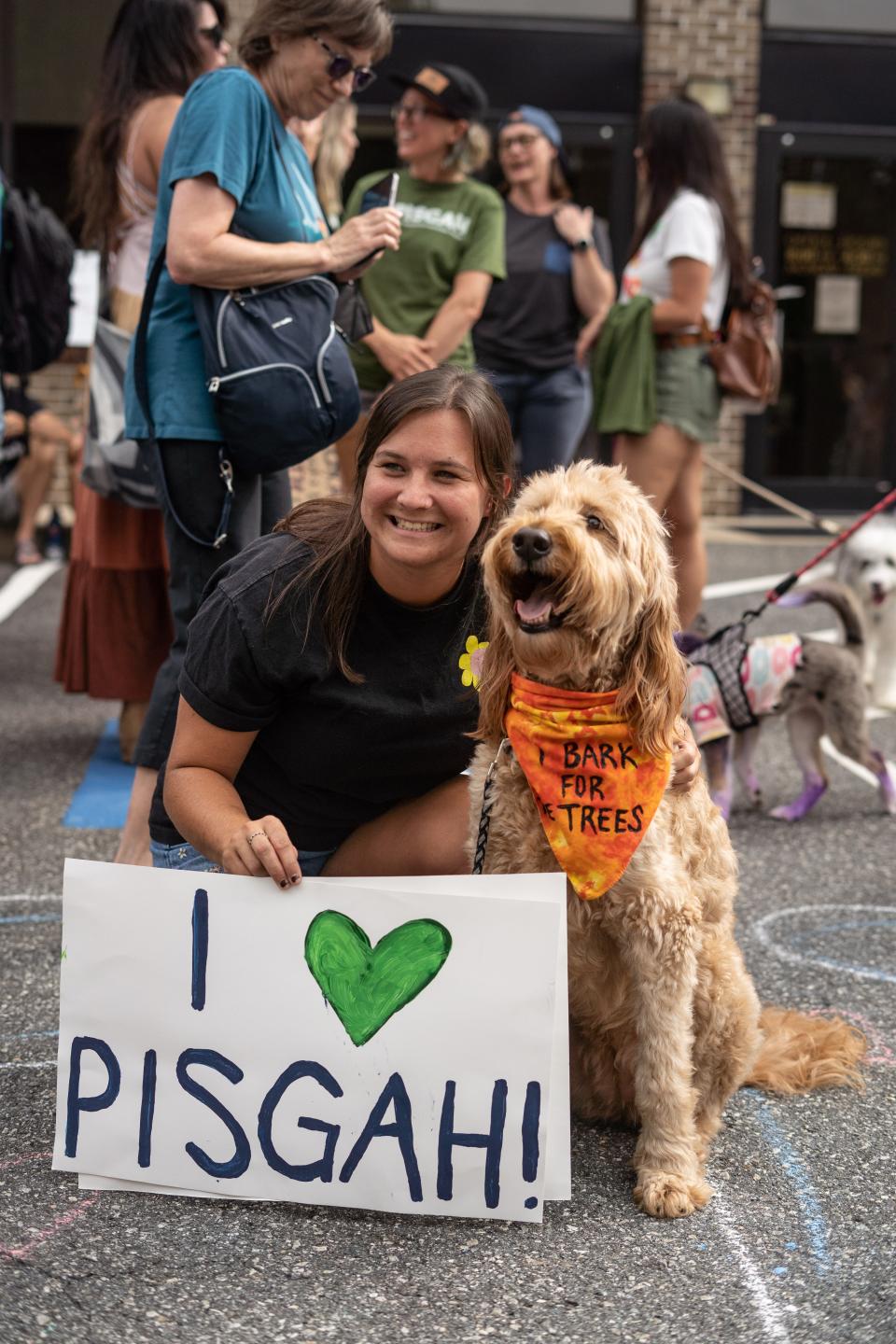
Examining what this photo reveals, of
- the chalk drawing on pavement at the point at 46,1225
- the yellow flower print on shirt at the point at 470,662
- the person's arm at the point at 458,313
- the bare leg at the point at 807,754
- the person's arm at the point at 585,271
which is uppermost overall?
the person's arm at the point at 585,271

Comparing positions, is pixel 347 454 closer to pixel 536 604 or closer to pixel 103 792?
pixel 103 792

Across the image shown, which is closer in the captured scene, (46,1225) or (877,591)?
(46,1225)

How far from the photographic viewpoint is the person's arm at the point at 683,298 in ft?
19.4

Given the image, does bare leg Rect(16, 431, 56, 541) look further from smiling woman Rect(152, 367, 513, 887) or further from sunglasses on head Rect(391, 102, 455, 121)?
smiling woman Rect(152, 367, 513, 887)

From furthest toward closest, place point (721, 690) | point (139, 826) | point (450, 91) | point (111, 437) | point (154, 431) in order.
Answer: point (450, 91) < point (721, 690) < point (111, 437) < point (139, 826) < point (154, 431)

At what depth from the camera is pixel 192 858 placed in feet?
10.2

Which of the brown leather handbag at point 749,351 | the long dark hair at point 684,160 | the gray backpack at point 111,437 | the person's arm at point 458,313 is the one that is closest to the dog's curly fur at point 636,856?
the gray backpack at point 111,437

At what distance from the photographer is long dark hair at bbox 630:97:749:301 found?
5953 millimetres

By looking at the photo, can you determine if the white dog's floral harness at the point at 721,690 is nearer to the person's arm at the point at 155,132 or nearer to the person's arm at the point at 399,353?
the person's arm at the point at 399,353

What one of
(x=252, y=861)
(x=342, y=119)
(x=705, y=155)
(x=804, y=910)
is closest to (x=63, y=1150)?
(x=252, y=861)

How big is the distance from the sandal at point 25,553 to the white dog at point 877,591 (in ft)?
18.0

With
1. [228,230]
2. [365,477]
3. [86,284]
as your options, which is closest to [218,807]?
[365,477]

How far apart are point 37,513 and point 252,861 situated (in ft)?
26.6

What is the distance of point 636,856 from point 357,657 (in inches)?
25.3
